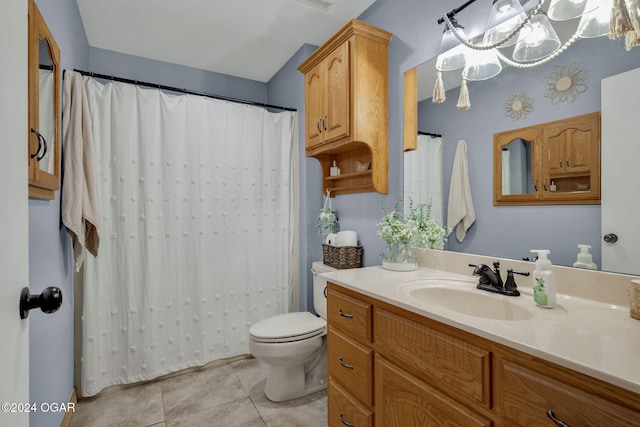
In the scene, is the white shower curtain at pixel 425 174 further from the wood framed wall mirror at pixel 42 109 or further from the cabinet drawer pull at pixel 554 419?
the wood framed wall mirror at pixel 42 109

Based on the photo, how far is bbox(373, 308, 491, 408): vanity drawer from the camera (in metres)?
0.84

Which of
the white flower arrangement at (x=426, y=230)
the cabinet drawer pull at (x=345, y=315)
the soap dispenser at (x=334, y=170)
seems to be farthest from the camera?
the soap dispenser at (x=334, y=170)

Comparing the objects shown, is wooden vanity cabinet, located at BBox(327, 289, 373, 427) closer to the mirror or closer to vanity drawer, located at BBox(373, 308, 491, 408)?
vanity drawer, located at BBox(373, 308, 491, 408)

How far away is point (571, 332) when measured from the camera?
2.63 feet

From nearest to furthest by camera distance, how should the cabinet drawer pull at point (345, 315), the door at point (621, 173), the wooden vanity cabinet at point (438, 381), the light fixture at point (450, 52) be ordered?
the wooden vanity cabinet at point (438, 381) → the door at point (621, 173) → the cabinet drawer pull at point (345, 315) → the light fixture at point (450, 52)

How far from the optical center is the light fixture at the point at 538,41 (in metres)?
1.17

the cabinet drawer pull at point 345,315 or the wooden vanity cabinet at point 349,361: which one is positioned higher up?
the cabinet drawer pull at point 345,315

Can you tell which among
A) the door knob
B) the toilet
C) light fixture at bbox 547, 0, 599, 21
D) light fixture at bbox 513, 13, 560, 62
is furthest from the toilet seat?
light fixture at bbox 547, 0, 599, 21

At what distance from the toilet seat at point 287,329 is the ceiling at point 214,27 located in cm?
214

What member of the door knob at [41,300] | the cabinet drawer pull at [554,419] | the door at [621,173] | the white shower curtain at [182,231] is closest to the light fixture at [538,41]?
the door at [621,173]

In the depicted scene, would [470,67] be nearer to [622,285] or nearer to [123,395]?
[622,285]

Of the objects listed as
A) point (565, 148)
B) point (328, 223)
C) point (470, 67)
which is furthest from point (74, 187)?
point (565, 148)

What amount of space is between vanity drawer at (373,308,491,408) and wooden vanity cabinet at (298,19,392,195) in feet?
3.15

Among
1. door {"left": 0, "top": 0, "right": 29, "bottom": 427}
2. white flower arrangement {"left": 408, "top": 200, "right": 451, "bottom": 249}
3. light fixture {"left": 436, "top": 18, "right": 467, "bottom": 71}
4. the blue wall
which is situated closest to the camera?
door {"left": 0, "top": 0, "right": 29, "bottom": 427}
